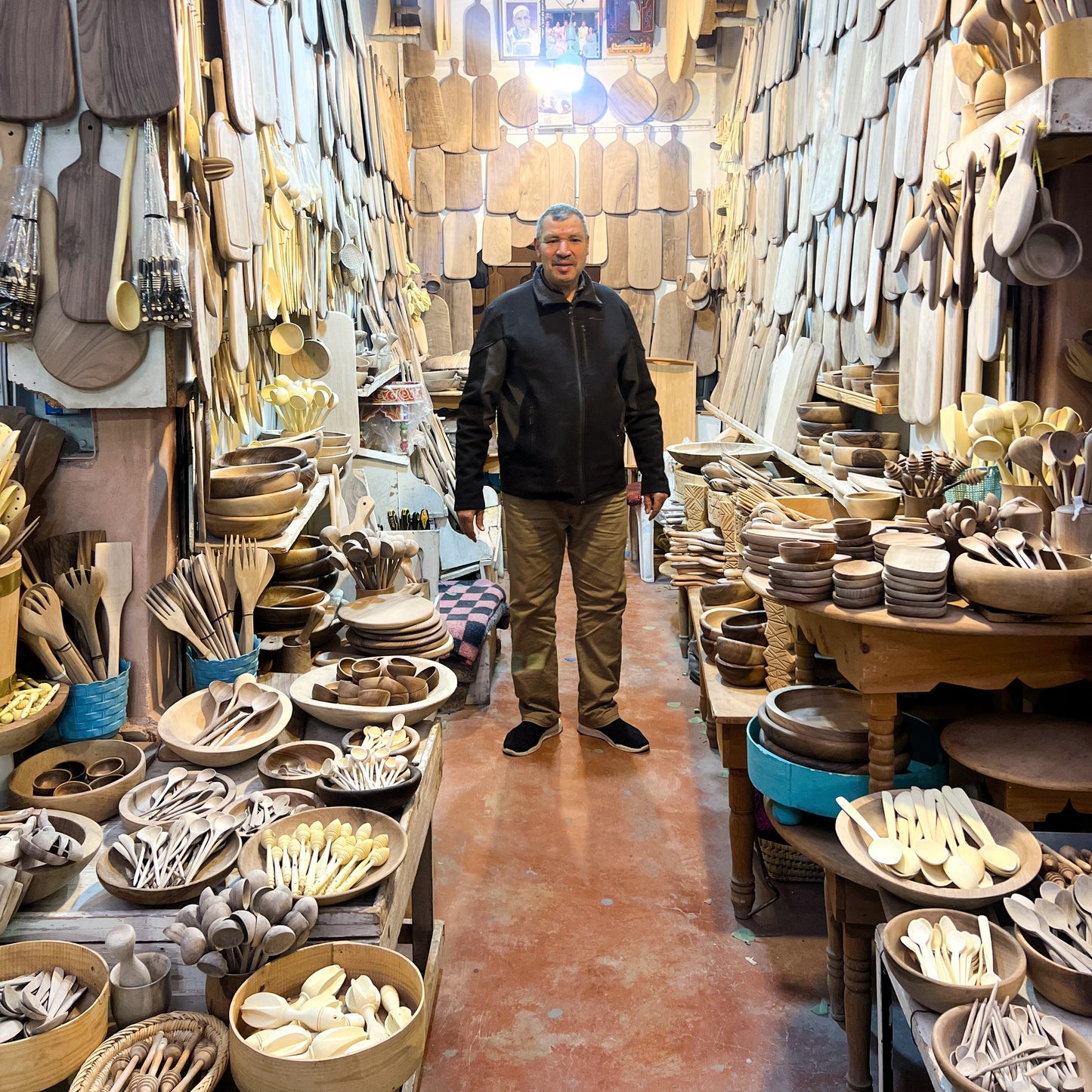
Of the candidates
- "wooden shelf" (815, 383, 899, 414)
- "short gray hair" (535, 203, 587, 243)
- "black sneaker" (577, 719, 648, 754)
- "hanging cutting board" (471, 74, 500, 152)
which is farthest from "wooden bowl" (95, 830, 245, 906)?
"hanging cutting board" (471, 74, 500, 152)

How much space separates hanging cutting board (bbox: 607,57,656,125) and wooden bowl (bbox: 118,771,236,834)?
8283 mm

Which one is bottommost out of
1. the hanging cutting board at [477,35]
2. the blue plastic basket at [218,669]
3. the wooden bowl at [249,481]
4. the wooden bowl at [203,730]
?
the wooden bowl at [203,730]

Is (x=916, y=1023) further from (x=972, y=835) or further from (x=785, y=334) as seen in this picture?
(x=785, y=334)

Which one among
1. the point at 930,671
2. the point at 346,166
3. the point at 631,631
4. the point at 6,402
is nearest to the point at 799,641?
the point at 930,671

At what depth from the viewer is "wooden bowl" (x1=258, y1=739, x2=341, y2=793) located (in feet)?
6.36

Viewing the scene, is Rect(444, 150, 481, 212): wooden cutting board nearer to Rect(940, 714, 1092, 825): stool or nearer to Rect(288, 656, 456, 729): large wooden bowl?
Rect(288, 656, 456, 729): large wooden bowl

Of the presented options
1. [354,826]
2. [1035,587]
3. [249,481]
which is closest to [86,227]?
[249,481]

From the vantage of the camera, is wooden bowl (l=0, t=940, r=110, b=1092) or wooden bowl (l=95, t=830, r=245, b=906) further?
wooden bowl (l=95, t=830, r=245, b=906)

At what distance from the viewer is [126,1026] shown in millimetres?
1377

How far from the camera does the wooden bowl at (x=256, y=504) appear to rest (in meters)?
2.69

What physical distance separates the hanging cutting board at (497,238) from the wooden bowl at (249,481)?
6493 millimetres

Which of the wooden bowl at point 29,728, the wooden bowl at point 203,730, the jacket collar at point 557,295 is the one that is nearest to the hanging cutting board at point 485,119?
the jacket collar at point 557,295

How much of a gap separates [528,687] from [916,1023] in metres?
2.61

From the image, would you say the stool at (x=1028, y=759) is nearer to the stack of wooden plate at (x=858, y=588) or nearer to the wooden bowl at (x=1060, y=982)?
the stack of wooden plate at (x=858, y=588)
